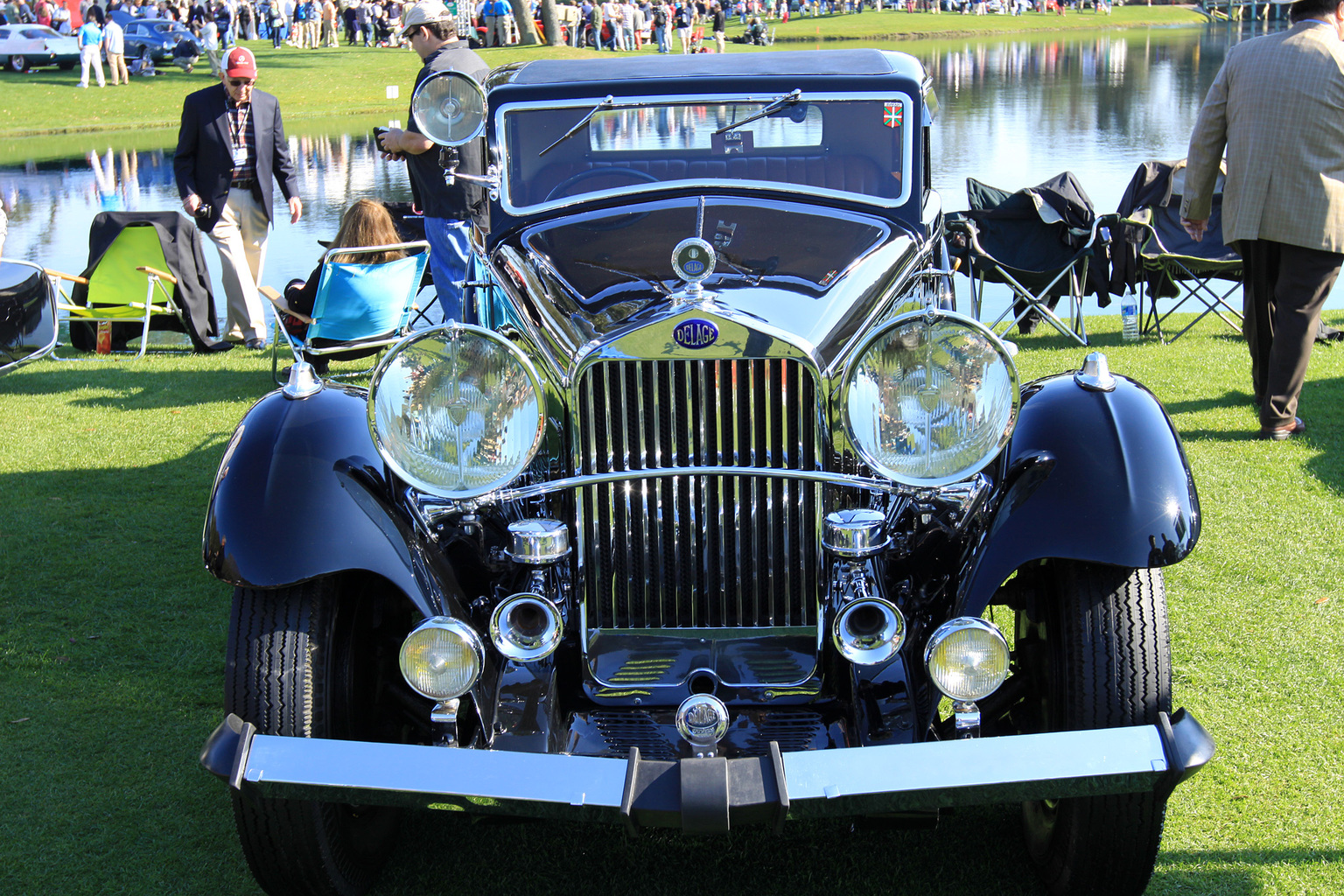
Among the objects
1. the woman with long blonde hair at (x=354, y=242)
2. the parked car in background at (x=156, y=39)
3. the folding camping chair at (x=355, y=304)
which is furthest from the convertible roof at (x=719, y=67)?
the parked car in background at (x=156, y=39)

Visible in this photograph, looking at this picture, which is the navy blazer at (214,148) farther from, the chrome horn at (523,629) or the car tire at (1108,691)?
the car tire at (1108,691)

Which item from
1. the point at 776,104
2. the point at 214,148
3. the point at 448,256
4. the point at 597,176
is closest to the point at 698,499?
the point at 597,176

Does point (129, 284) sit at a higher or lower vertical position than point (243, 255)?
lower

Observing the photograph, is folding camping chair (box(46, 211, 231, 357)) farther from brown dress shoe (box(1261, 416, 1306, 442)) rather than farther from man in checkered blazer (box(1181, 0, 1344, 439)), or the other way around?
brown dress shoe (box(1261, 416, 1306, 442))

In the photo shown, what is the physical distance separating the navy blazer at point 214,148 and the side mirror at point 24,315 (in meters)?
1.06

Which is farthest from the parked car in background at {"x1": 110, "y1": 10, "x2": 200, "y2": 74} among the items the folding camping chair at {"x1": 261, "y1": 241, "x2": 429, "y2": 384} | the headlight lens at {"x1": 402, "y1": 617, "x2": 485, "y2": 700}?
the headlight lens at {"x1": 402, "y1": 617, "x2": 485, "y2": 700}

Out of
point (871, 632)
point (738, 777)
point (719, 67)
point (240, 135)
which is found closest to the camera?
point (738, 777)

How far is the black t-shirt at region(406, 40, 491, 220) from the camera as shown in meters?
6.34

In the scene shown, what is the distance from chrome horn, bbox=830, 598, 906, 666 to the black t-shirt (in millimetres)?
4295

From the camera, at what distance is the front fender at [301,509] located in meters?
2.58

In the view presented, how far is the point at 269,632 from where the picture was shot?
2.58 m

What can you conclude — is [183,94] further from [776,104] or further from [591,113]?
[776,104]

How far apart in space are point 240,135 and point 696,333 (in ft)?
20.1

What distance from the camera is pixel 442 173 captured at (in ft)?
21.2
